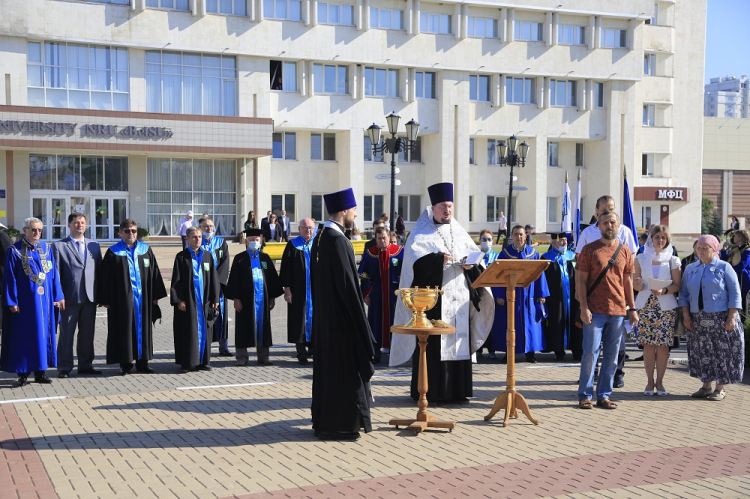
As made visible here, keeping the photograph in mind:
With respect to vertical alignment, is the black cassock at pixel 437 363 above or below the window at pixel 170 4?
below

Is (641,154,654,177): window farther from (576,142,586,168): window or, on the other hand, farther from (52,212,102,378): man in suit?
(52,212,102,378): man in suit

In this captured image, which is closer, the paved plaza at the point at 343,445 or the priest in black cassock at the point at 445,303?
the paved plaza at the point at 343,445

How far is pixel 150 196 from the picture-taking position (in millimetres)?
42062

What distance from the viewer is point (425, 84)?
47.5 meters

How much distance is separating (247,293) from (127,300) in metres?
1.74

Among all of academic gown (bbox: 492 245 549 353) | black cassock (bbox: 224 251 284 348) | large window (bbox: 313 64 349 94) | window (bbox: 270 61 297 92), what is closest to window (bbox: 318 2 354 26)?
large window (bbox: 313 64 349 94)

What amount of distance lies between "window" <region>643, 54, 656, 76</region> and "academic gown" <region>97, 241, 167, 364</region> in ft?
166

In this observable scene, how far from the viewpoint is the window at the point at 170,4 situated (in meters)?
40.6

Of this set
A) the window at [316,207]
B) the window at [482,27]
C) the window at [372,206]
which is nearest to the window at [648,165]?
the window at [482,27]

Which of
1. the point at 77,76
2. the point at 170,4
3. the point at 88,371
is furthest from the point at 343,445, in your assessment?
the point at 170,4

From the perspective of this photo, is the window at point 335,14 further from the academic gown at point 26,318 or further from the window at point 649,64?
the academic gown at point 26,318

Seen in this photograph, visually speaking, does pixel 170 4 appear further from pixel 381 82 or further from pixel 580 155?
pixel 580 155

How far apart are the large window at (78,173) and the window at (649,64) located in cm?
3447

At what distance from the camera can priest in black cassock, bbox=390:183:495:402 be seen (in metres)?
8.75
